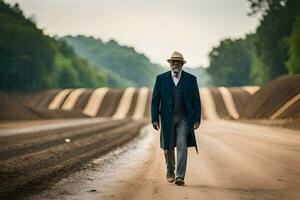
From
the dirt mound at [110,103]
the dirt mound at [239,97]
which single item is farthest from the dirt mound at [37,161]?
the dirt mound at [239,97]

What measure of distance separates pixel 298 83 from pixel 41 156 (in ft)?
129

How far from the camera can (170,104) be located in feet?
35.1

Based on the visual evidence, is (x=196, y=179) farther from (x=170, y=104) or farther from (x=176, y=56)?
(x=176, y=56)

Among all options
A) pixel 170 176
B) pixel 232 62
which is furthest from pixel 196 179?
pixel 232 62

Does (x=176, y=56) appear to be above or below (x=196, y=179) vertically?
above

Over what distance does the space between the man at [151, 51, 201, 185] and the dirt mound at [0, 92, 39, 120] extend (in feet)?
141

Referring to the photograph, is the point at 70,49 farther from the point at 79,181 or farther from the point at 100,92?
the point at 79,181

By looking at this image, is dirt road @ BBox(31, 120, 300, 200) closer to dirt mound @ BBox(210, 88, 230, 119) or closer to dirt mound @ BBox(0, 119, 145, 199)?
dirt mound @ BBox(0, 119, 145, 199)

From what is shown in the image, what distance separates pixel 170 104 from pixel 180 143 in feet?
2.25

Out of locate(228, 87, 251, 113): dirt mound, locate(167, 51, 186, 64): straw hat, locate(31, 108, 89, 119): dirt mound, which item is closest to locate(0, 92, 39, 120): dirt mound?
locate(31, 108, 89, 119): dirt mound

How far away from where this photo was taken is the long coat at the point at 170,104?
10.7 meters

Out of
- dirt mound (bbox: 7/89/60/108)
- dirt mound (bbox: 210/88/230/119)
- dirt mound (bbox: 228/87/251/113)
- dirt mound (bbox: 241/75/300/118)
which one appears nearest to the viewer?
dirt mound (bbox: 241/75/300/118)

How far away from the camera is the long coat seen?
10.7m

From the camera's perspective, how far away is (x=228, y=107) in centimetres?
7700
